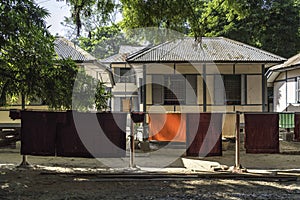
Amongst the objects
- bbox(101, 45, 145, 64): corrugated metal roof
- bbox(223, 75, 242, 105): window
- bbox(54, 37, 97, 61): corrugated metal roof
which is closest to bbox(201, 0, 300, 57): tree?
bbox(101, 45, 145, 64): corrugated metal roof

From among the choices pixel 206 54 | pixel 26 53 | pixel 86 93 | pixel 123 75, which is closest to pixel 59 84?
pixel 26 53

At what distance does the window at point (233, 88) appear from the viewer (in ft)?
50.2

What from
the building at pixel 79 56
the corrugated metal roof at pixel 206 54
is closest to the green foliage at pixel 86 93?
the corrugated metal roof at pixel 206 54

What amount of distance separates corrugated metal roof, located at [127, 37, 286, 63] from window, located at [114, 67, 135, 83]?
1214cm

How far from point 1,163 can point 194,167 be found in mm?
5709

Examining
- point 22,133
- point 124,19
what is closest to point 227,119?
point 124,19

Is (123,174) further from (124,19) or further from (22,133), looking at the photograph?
(124,19)

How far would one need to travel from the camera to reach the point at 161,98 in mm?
15164

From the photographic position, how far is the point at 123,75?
96.1 feet

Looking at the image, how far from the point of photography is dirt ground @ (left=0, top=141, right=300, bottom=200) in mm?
7020

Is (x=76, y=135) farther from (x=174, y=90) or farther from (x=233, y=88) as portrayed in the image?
(x=233, y=88)

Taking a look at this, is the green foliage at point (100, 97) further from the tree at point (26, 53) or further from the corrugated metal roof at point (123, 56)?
the corrugated metal roof at point (123, 56)

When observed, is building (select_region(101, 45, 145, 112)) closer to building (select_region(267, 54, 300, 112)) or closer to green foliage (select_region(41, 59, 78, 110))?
building (select_region(267, 54, 300, 112))

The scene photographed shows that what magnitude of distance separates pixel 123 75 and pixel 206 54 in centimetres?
1490
